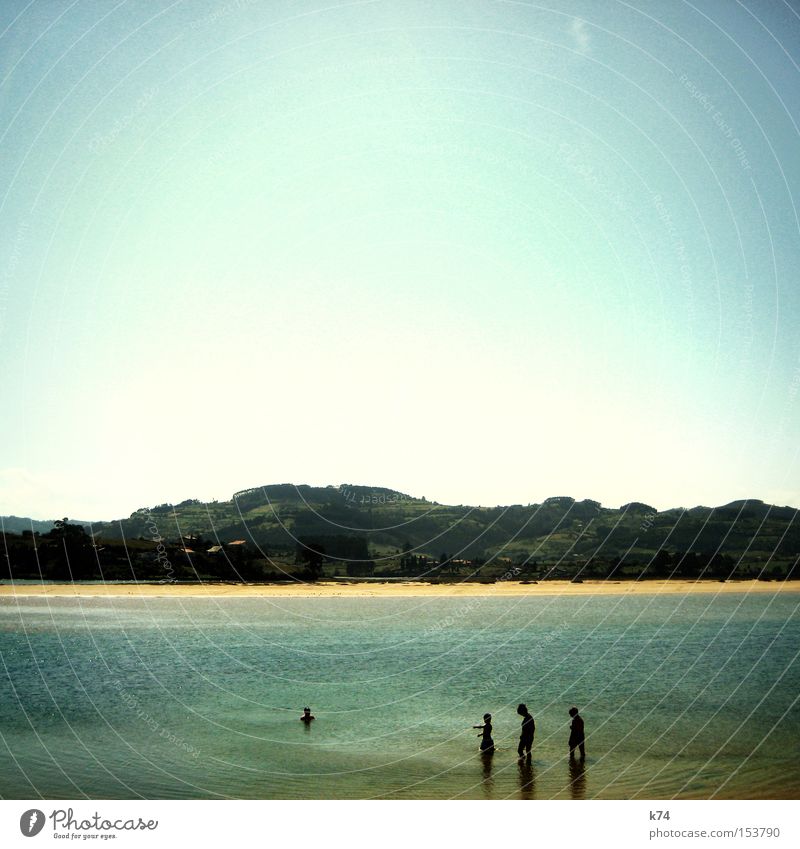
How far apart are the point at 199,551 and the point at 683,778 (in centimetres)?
6405

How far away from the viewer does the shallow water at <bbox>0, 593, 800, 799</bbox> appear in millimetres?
16859

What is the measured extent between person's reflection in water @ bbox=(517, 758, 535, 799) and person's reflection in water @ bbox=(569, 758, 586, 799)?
31.9 inches

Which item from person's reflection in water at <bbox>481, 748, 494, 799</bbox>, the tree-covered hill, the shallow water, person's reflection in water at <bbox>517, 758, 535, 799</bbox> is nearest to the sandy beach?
the tree-covered hill

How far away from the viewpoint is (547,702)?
27203 mm

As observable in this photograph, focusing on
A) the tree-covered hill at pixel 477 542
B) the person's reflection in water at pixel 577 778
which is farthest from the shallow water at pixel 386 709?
the tree-covered hill at pixel 477 542

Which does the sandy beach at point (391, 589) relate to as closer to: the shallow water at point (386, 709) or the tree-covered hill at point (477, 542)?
the tree-covered hill at point (477, 542)

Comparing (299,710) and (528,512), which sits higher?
(528,512)

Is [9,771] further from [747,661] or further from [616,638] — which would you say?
[616,638]

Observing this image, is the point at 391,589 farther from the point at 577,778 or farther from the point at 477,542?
the point at 577,778

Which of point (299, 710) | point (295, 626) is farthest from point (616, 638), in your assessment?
point (299, 710)

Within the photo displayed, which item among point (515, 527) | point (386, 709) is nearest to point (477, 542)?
point (515, 527)

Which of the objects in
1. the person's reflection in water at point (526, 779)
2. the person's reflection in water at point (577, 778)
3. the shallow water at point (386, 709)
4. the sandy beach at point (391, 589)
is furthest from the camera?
the sandy beach at point (391, 589)

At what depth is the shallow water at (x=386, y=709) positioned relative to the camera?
55.3 ft

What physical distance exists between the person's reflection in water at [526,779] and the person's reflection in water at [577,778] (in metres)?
0.81
